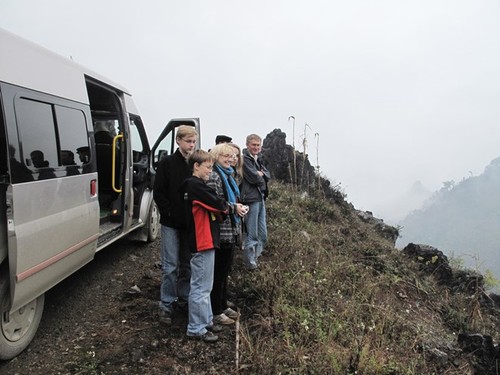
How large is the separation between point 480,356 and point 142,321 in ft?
12.3

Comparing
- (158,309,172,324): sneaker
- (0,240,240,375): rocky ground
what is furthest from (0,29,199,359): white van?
(158,309,172,324): sneaker

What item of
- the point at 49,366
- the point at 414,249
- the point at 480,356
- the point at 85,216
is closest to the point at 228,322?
the point at 49,366

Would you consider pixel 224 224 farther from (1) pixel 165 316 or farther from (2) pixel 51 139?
(2) pixel 51 139

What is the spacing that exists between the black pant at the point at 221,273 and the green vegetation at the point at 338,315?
32cm

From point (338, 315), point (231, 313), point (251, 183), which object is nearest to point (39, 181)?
point (231, 313)

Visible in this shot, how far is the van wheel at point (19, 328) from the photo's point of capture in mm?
2891

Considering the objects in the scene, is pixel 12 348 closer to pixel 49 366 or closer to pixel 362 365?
pixel 49 366

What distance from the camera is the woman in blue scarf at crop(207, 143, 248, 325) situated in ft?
10.8

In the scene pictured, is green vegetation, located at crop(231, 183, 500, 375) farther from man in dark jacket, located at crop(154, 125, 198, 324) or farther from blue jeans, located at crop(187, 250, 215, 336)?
man in dark jacket, located at crop(154, 125, 198, 324)

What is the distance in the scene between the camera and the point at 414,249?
9344 millimetres

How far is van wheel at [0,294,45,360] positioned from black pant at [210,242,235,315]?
1.55m

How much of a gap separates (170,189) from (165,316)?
1.25 meters

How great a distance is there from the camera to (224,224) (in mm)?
3271

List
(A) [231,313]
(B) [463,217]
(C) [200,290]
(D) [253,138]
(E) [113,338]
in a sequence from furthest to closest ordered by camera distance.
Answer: (B) [463,217]
(D) [253,138]
(A) [231,313]
(E) [113,338]
(C) [200,290]
